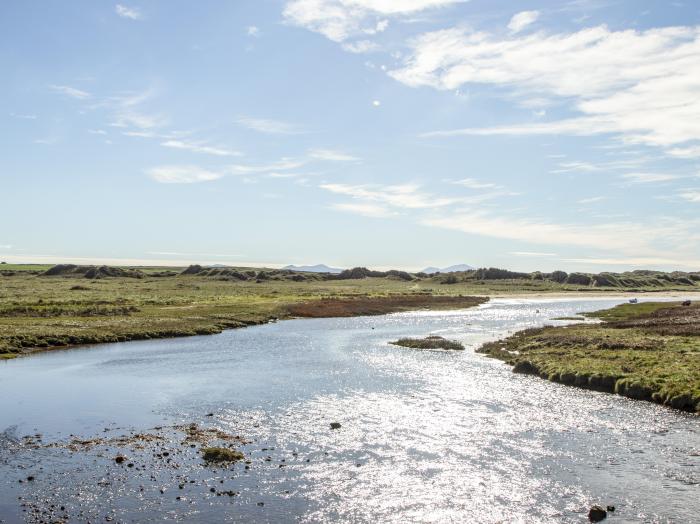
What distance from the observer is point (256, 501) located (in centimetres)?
2262

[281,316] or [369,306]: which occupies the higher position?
[369,306]

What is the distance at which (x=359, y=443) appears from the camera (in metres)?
30.0

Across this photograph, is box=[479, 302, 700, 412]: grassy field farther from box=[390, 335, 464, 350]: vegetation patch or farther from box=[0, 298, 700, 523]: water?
box=[390, 335, 464, 350]: vegetation patch

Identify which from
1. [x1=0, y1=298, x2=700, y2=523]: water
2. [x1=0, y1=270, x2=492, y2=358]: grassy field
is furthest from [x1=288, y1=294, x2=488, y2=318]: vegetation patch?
[x1=0, y1=298, x2=700, y2=523]: water

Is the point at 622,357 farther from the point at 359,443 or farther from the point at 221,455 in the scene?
the point at 221,455

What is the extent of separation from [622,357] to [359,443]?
3032cm

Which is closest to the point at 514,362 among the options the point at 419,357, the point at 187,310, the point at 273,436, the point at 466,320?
the point at 419,357

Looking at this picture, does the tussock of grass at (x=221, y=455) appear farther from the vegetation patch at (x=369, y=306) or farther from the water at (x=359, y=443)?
the vegetation patch at (x=369, y=306)

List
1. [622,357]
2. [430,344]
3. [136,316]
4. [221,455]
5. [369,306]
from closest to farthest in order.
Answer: [221,455]
[622,357]
[430,344]
[136,316]
[369,306]

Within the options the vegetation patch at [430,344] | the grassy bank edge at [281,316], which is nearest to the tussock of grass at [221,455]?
the vegetation patch at [430,344]

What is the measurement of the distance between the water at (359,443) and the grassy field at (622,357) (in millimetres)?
1748

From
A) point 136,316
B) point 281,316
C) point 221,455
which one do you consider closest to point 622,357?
point 221,455

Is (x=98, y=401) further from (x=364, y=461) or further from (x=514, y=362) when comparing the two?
(x=514, y=362)

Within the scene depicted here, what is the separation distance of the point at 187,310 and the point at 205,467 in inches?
3347
